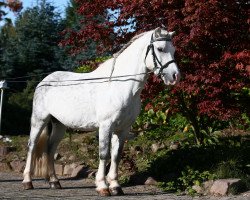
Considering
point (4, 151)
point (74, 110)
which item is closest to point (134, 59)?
point (74, 110)

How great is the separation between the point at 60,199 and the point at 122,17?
3175 millimetres

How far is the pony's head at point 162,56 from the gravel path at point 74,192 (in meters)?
1.63

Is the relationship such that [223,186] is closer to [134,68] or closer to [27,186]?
[134,68]

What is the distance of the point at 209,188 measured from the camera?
6.60m

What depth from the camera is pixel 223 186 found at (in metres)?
6.39

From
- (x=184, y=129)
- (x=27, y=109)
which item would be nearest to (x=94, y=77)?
(x=184, y=129)

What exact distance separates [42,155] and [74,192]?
1.00m

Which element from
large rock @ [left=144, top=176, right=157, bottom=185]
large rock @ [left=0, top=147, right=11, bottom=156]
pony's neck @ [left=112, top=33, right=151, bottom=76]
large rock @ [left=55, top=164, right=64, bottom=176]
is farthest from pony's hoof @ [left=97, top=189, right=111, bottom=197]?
large rock @ [left=0, top=147, right=11, bottom=156]

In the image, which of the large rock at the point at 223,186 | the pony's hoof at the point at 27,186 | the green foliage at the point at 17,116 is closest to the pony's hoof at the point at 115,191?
the large rock at the point at 223,186

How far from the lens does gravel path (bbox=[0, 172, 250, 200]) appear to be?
250 inches

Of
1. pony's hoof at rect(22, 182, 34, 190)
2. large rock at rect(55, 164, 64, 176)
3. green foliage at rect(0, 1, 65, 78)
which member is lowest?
large rock at rect(55, 164, 64, 176)

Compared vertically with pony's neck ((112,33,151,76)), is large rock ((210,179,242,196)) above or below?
below

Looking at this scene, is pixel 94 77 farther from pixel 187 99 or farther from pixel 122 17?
pixel 187 99

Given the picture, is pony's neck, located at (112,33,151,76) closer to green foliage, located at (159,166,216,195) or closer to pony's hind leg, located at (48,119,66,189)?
pony's hind leg, located at (48,119,66,189)
